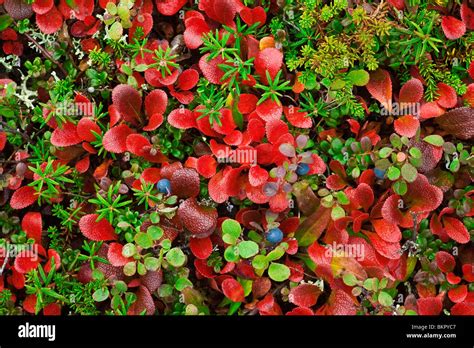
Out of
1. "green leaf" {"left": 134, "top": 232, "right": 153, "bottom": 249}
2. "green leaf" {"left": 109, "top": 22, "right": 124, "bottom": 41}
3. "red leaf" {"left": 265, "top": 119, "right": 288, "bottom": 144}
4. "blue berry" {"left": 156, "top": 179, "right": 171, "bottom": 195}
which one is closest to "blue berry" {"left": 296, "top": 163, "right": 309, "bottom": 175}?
"red leaf" {"left": 265, "top": 119, "right": 288, "bottom": 144}

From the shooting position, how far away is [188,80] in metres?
2.09

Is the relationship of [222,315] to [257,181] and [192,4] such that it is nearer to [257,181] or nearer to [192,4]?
[257,181]

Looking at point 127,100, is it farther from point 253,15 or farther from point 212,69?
point 253,15

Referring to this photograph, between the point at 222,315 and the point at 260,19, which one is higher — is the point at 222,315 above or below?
below

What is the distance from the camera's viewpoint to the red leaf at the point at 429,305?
195 cm

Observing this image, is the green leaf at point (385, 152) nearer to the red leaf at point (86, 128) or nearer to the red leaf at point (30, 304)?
the red leaf at point (86, 128)

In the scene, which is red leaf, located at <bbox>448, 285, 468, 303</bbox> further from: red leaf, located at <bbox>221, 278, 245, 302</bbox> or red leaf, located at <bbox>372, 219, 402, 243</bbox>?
red leaf, located at <bbox>221, 278, 245, 302</bbox>

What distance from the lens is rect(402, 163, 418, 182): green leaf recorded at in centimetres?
192

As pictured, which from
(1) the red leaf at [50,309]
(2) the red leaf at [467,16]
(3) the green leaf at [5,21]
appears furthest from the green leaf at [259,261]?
(3) the green leaf at [5,21]

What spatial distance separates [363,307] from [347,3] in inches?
41.2

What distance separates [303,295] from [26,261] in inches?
37.7

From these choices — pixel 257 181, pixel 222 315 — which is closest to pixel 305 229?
pixel 257 181

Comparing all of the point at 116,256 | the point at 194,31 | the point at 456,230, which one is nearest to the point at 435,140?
the point at 456,230

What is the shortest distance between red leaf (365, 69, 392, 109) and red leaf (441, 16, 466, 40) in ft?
0.78
